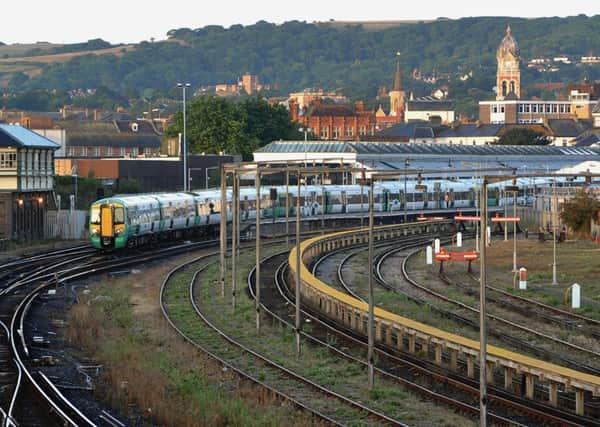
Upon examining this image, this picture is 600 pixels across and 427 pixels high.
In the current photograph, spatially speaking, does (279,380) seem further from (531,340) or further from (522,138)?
(522,138)

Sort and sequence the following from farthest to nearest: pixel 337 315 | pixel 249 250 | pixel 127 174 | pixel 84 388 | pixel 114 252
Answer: pixel 127 174 → pixel 249 250 → pixel 114 252 → pixel 337 315 → pixel 84 388

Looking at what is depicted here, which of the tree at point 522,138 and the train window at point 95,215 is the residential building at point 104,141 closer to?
the tree at point 522,138

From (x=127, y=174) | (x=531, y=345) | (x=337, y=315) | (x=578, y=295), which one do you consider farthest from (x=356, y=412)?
(x=127, y=174)

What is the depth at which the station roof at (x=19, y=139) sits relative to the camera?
245ft

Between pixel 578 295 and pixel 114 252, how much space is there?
28346mm

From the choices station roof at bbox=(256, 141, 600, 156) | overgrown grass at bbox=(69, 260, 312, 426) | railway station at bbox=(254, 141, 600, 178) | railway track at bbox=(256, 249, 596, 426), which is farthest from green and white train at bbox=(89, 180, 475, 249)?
station roof at bbox=(256, 141, 600, 156)

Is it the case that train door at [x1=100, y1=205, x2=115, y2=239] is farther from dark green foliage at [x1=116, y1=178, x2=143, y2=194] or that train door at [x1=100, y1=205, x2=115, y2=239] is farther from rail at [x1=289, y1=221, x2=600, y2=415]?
dark green foliage at [x1=116, y1=178, x2=143, y2=194]

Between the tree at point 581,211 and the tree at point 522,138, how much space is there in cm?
10165

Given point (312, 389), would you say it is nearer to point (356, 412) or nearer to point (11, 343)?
point (356, 412)

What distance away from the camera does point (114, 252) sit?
6844 cm

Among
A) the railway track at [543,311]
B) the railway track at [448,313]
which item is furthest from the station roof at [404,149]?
the railway track at [543,311]

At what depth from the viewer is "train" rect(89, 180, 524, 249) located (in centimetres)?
6619

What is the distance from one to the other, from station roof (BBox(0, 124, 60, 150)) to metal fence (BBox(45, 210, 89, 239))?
4.07 meters

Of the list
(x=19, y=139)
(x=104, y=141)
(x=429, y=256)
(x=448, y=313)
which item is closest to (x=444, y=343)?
(x=448, y=313)
